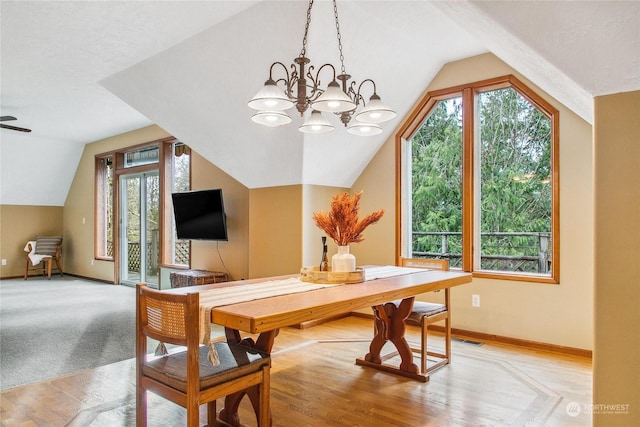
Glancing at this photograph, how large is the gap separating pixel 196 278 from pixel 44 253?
553cm

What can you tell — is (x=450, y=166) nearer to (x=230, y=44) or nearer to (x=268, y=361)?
(x=230, y=44)

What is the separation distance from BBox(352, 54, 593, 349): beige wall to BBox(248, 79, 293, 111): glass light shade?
104 inches

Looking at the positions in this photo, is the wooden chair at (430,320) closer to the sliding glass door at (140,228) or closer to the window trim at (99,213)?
the sliding glass door at (140,228)

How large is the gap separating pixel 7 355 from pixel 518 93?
16.8 ft

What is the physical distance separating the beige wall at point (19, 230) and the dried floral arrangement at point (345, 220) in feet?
28.1

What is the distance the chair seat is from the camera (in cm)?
182

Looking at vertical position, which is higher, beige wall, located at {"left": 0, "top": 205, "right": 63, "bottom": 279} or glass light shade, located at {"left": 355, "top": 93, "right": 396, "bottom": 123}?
glass light shade, located at {"left": 355, "top": 93, "right": 396, "bottom": 123}

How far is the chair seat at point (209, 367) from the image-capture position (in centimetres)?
182

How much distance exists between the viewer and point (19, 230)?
8.94m

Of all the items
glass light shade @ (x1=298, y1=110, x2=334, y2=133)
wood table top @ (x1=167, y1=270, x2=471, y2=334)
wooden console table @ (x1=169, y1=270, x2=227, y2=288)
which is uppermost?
glass light shade @ (x1=298, y1=110, x2=334, y2=133)

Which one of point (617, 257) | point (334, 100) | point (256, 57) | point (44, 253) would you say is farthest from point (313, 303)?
point (44, 253)

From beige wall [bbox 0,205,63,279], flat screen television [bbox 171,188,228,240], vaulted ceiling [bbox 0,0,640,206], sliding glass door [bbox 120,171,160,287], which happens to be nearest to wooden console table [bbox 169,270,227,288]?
flat screen television [bbox 171,188,228,240]

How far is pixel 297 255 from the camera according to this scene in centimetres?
468

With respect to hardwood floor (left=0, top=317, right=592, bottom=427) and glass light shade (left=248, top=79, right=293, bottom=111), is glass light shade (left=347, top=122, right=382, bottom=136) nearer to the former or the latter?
glass light shade (left=248, top=79, right=293, bottom=111)
